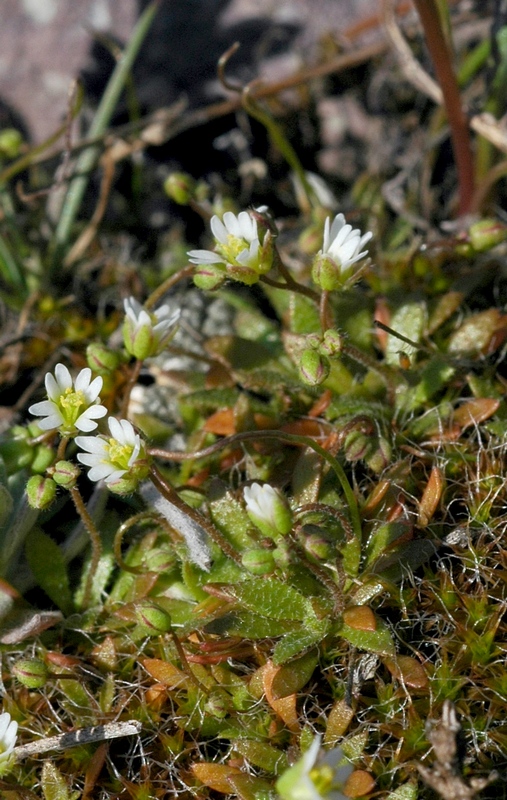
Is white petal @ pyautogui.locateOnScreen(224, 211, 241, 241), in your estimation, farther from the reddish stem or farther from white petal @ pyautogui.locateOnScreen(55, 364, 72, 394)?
the reddish stem

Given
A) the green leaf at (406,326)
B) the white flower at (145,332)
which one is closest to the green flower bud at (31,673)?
the white flower at (145,332)

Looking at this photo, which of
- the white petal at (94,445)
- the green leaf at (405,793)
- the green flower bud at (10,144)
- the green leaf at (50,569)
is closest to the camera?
the green leaf at (405,793)

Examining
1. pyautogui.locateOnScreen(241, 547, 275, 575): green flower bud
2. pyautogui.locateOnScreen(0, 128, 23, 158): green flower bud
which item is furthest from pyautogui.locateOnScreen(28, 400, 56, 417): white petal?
pyautogui.locateOnScreen(0, 128, 23, 158): green flower bud

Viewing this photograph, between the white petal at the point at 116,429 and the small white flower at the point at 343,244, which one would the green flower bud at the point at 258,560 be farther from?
the small white flower at the point at 343,244

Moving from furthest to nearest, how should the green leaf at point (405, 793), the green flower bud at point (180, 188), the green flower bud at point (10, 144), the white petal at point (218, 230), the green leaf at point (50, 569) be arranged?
the green flower bud at point (10, 144)
the green flower bud at point (180, 188)
the green leaf at point (50, 569)
the white petal at point (218, 230)
the green leaf at point (405, 793)

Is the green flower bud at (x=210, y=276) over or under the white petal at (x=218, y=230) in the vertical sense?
under

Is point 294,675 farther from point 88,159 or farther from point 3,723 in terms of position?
point 88,159

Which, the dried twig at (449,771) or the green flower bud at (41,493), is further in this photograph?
the green flower bud at (41,493)

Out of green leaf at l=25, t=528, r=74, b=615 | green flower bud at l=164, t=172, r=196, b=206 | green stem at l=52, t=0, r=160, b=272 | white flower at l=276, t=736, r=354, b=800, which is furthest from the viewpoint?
green stem at l=52, t=0, r=160, b=272
